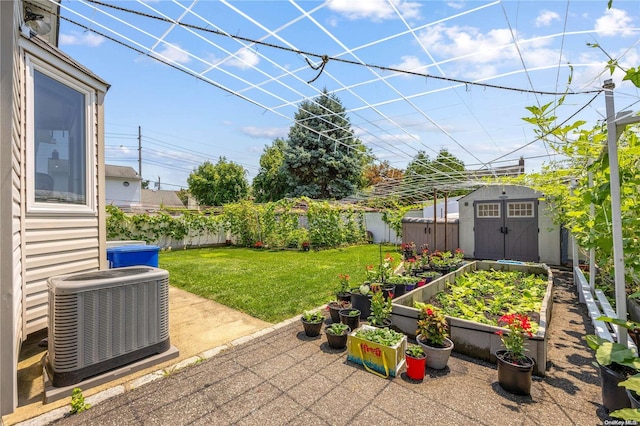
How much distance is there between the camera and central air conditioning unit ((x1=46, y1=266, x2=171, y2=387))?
219cm

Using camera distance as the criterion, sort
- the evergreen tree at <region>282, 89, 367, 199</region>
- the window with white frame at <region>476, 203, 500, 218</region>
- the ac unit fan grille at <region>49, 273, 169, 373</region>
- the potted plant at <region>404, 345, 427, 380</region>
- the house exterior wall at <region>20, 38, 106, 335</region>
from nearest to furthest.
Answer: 1. the ac unit fan grille at <region>49, 273, 169, 373</region>
2. the potted plant at <region>404, 345, 427, 380</region>
3. the house exterior wall at <region>20, 38, 106, 335</region>
4. the window with white frame at <region>476, 203, 500, 218</region>
5. the evergreen tree at <region>282, 89, 367, 199</region>

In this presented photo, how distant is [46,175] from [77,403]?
2188 mm

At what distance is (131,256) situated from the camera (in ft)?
13.3

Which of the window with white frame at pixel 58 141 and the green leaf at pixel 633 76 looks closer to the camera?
the green leaf at pixel 633 76

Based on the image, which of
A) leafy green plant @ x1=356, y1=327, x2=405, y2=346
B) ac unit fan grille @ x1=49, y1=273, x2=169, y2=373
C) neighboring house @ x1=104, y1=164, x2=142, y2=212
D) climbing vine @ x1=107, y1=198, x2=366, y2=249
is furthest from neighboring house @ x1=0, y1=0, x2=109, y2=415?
neighboring house @ x1=104, y1=164, x2=142, y2=212

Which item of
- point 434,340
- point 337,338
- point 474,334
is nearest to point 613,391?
point 474,334

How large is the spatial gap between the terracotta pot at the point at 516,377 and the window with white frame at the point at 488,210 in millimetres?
7383

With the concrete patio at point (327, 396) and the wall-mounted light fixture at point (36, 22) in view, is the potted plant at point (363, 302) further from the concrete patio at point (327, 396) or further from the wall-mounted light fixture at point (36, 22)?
the wall-mounted light fixture at point (36, 22)

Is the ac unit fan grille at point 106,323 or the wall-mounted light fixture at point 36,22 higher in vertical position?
the wall-mounted light fixture at point 36,22

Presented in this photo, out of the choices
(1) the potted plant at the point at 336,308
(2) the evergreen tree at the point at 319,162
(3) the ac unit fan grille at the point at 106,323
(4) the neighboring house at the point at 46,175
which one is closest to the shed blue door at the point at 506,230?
(1) the potted plant at the point at 336,308

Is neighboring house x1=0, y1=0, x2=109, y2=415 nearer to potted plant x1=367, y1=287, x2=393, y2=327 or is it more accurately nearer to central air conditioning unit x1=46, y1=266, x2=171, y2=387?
central air conditioning unit x1=46, y1=266, x2=171, y2=387

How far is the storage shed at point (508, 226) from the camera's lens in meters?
7.95

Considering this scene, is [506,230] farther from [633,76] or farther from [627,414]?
[627,414]

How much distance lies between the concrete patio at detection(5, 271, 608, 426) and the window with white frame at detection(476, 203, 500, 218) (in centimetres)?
648
